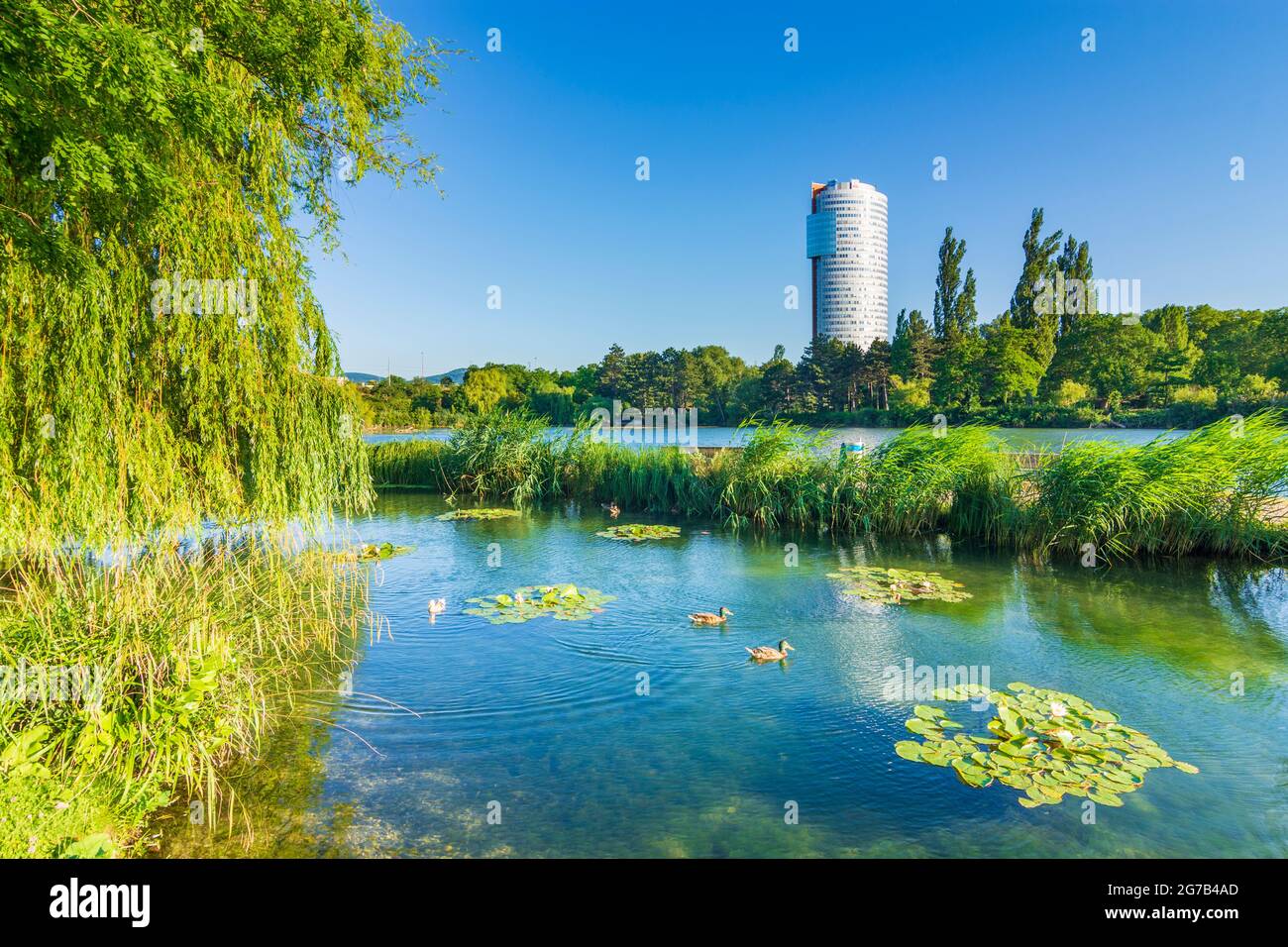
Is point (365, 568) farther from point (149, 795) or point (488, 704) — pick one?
point (149, 795)

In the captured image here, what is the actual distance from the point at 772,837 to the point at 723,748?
1.01 metres

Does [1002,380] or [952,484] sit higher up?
[1002,380]

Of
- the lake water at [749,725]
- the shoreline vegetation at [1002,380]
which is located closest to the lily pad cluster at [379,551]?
the lake water at [749,725]

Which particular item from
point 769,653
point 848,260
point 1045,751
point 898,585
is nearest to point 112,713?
point 769,653

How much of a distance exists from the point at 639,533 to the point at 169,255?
8.65 m

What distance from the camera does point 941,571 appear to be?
375 inches

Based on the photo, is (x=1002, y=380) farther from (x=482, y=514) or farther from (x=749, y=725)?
(x=749, y=725)

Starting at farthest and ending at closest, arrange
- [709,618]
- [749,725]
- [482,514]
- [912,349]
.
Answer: [912,349] → [482,514] → [709,618] → [749,725]

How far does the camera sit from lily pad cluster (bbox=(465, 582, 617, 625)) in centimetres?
750

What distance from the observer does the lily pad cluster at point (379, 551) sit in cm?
1051

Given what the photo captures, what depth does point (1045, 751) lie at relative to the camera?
4328 millimetres

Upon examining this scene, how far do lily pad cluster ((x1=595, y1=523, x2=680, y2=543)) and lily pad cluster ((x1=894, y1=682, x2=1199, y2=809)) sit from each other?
742 centimetres

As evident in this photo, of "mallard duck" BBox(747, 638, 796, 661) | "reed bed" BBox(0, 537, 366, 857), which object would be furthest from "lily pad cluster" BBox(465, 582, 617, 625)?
"reed bed" BBox(0, 537, 366, 857)
